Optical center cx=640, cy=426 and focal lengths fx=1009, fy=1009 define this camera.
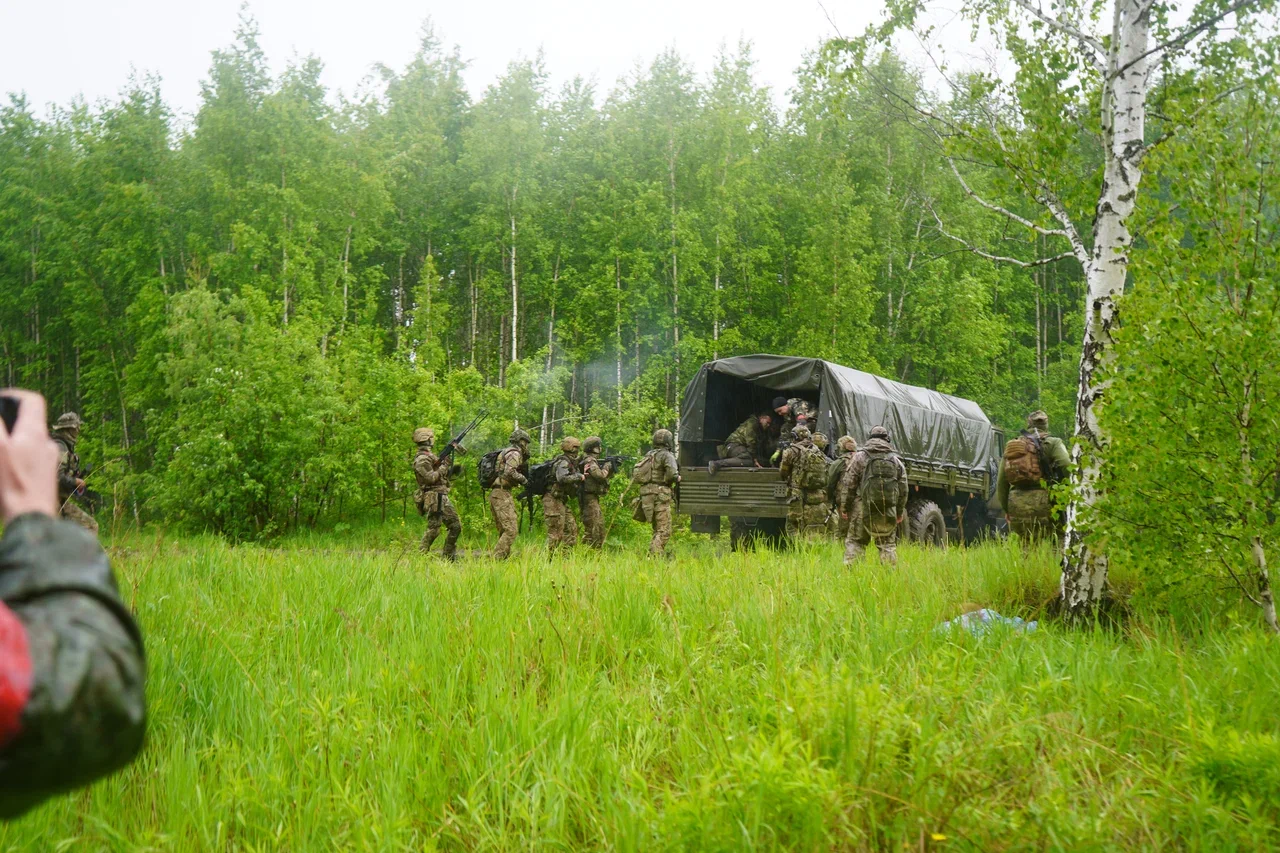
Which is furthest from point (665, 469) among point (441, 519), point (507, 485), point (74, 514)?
point (74, 514)

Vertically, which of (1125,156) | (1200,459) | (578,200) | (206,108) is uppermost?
(206,108)

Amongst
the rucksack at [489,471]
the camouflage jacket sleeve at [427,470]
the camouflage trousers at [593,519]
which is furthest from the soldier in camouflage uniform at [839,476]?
the camouflage jacket sleeve at [427,470]

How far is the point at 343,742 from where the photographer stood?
142 inches

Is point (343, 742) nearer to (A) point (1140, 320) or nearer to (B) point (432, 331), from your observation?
(A) point (1140, 320)

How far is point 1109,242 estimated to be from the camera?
256 inches

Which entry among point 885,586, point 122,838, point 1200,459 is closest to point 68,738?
point 122,838

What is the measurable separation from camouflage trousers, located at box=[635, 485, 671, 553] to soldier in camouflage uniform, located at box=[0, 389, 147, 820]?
11.9 metres

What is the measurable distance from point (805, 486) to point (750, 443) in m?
2.13

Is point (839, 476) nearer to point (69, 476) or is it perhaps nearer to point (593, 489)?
point (593, 489)

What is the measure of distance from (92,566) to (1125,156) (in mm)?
6904

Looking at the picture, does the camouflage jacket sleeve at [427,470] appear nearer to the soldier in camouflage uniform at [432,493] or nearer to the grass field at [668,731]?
the soldier in camouflage uniform at [432,493]

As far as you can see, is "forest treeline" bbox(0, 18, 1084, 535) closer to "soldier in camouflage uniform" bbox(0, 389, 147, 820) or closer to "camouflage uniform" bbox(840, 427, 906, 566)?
"camouflage uniform" bbox(840, 427, 906, 566)

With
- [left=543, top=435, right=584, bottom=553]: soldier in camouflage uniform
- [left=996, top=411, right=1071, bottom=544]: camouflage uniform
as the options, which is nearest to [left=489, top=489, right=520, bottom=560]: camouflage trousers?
[left=543, top=435, right=584, bottom=553]: soldier in camouflage uniform

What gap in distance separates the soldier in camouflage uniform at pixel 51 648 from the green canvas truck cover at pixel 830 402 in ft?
42.1
